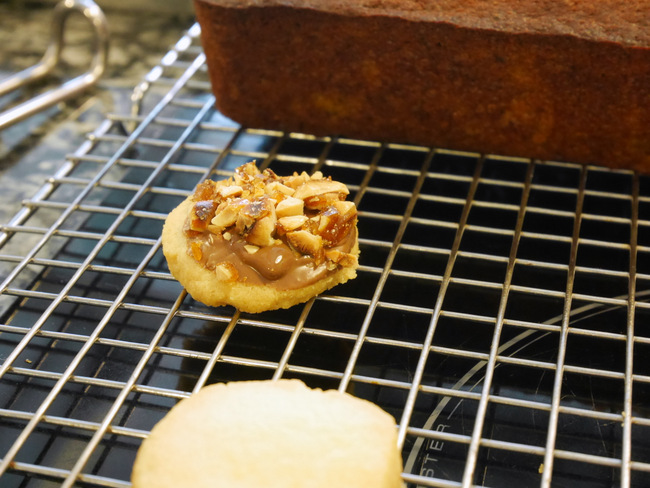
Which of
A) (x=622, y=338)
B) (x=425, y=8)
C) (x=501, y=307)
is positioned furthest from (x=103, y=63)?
(x=622, y=338)

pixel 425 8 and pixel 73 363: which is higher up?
pixel 425 8

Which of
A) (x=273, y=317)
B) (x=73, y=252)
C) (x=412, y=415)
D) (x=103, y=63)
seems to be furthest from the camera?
(x=103, y=63)

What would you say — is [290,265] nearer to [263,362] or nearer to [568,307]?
[263,362]

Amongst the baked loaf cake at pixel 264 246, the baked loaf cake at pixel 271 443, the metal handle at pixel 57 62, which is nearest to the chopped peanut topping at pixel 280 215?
the baked loaf cake at pixel 264 246

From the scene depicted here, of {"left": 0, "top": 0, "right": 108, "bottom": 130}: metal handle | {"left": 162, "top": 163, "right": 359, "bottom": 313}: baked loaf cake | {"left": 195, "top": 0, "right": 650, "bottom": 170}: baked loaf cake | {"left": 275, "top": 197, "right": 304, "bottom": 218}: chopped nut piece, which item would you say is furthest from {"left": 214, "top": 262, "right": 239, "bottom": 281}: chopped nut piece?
{"left": 0, "top": 0, "right": 108, "bottom": 130}: metal handle

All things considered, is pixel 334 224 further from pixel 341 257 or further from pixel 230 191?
pixel 230 191

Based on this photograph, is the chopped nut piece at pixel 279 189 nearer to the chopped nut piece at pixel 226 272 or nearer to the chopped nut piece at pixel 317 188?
the chopped nut piece at pixel 317 188
